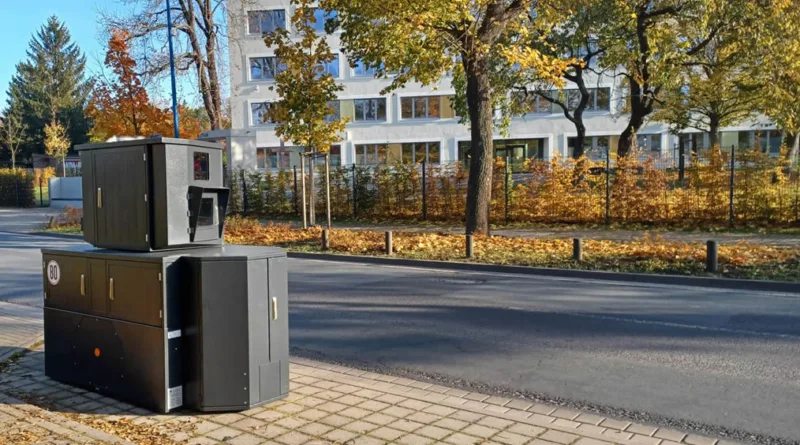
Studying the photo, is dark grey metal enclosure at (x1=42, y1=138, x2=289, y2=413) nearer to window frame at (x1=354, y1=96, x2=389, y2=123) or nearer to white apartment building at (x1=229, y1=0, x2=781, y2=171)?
white apartment building at (x1=229, y1=0, x2=781, y2=171)

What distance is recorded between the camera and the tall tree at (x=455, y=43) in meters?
14.6

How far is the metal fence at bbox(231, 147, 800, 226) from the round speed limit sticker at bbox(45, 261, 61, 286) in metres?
17.7

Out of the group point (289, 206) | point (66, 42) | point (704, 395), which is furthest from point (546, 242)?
point (66, 42)

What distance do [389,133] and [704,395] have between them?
49.1 meters

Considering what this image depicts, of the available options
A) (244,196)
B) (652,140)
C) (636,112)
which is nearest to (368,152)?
(652,140)

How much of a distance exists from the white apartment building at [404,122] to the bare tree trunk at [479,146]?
3288 centimetres

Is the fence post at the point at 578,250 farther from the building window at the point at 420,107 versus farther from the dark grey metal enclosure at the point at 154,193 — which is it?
the building window at the point at 420,107

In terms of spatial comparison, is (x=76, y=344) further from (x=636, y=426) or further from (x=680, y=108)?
(x=680, y=108)

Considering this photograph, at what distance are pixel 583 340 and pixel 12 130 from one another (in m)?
71.1

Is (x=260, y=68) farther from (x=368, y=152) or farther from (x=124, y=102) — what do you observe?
(x=124, y=102)

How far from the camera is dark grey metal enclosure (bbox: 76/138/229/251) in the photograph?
494cm

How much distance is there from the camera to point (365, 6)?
1475 cm

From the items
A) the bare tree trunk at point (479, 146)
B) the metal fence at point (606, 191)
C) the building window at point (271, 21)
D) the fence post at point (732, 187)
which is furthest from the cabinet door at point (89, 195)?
the building window at point (271, 21)

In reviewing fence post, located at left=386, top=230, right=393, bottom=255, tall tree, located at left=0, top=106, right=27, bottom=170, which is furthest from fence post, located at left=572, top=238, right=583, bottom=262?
tall tree, located at left=0, top=106, right=27, bottom=170
